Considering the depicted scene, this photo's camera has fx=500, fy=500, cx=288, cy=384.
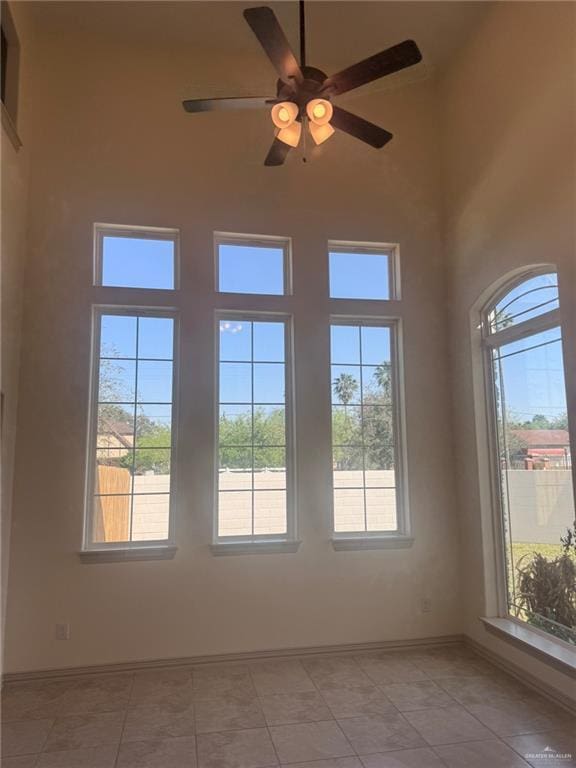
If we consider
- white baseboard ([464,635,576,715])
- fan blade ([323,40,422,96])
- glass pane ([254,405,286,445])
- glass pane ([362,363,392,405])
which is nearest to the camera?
fan blade ([323,40,422,96])

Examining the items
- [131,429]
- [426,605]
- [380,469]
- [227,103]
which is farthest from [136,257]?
[426,605]

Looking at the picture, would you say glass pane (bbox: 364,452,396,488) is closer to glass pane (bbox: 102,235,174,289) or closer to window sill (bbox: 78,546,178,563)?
window sill (bbox: 78,546,178,563)

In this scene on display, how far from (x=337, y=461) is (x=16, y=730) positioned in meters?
2.52

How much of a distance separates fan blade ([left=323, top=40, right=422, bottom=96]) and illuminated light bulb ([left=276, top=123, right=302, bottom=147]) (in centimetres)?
25

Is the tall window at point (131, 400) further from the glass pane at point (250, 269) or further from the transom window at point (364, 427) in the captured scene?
the transom window at point (364, 427)

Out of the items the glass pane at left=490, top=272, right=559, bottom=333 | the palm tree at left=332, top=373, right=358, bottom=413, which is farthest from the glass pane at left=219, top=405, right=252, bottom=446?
the glass pane at left=490, top=272, right=559, bottom=333

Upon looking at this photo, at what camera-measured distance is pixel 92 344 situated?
3662 millimetres

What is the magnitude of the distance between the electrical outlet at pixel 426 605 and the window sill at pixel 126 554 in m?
1.88

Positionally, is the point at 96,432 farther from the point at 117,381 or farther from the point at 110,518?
the point at 110,518

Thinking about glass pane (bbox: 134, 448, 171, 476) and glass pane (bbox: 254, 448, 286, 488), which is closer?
glass pane (bbox: 134, 448, 171, 476)

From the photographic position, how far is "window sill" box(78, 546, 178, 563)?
338 cm

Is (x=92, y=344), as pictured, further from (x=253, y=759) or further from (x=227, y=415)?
(x=253, y=759)

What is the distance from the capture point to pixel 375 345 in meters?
4.07

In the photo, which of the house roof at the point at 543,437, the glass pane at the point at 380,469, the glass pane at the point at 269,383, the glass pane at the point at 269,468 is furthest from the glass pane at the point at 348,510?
the house roof at the point at 543,437
